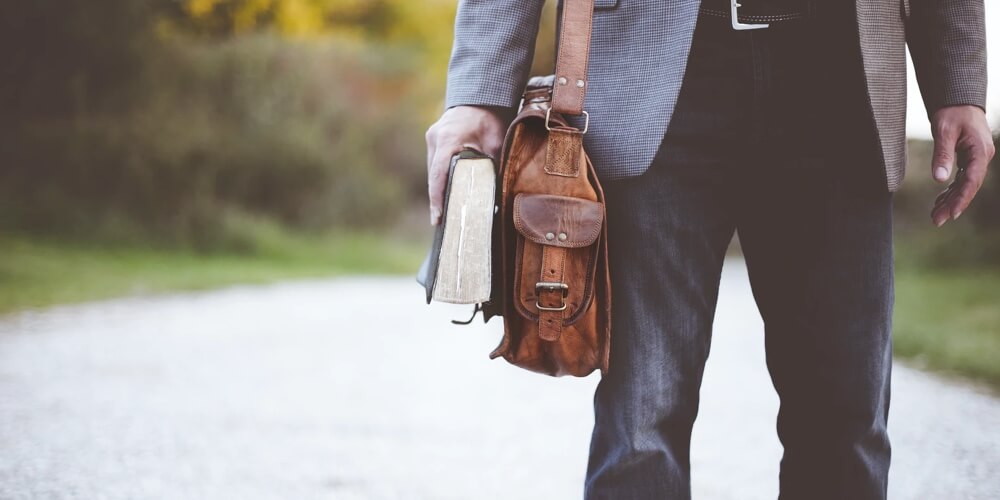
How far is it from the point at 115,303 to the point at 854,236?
7.37m

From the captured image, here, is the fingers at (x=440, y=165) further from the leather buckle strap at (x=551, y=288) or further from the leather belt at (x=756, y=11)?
the leather belt at (x=756, y=11)

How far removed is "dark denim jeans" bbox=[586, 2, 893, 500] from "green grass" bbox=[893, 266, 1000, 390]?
367 centimetres

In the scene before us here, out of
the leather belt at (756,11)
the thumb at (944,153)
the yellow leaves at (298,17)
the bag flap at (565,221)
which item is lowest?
the bag flap at (565,221)

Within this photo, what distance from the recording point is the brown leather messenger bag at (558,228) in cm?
144

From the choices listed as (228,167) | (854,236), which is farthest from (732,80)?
(228,167)

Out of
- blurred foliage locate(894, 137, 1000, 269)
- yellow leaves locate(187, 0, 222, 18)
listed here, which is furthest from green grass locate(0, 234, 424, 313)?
blurred foliage locate(894, 137, 1000, 269)

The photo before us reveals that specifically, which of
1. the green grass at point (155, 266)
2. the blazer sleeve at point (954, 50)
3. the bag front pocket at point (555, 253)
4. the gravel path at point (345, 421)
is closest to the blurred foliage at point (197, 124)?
the green grass at point (155, 266)

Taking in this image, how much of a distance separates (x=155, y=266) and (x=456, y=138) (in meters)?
10.2

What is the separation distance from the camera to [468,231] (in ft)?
4.76

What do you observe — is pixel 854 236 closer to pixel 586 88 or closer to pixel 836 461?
pixel 836 461

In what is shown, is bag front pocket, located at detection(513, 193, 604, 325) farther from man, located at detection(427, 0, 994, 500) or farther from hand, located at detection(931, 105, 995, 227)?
hand, located at detection(931, 105, 995, 227)

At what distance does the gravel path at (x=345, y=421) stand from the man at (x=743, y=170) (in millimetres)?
1393

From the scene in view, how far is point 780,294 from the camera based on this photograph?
1.57 meters

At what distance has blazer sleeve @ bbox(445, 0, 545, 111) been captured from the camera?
1.49 m
